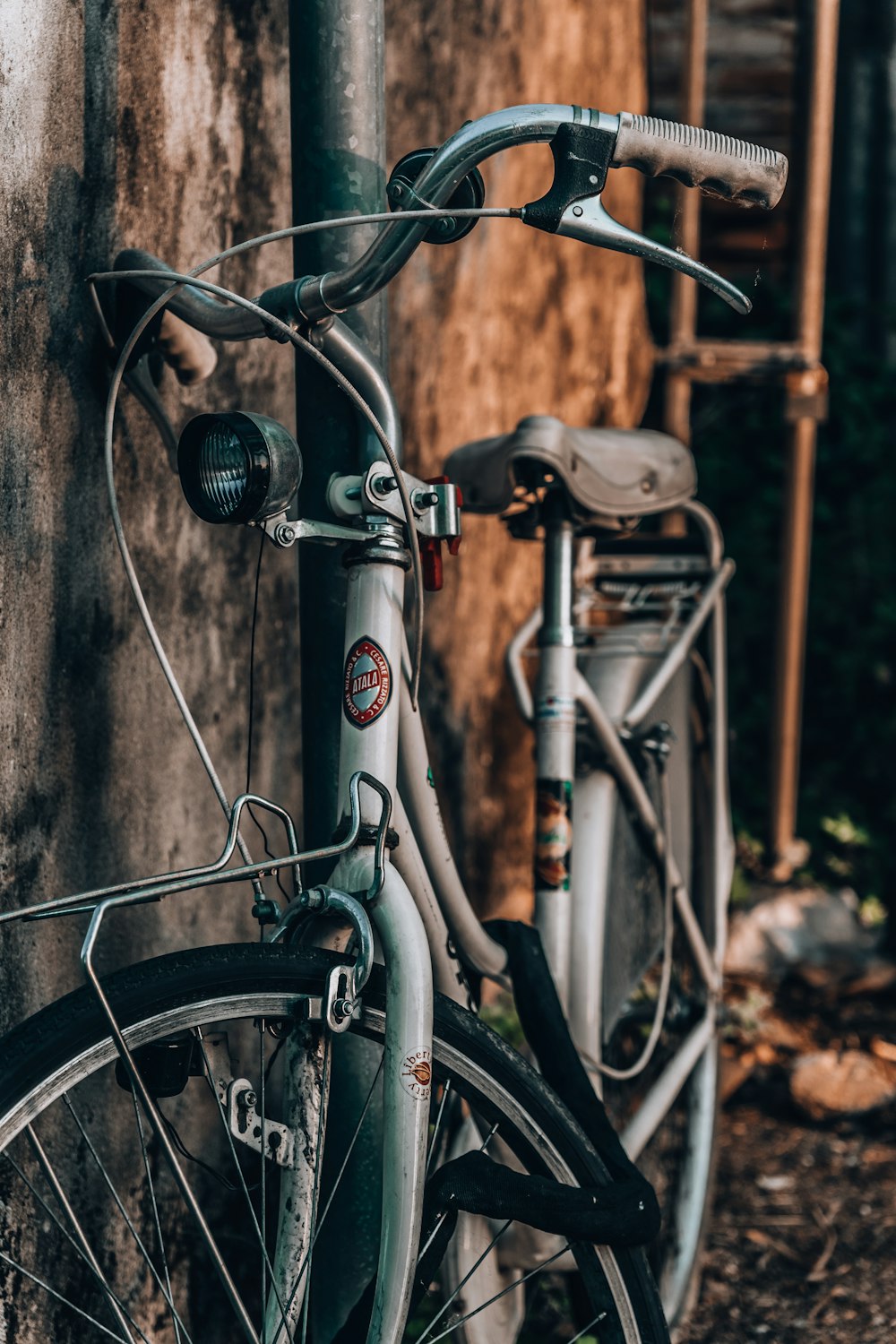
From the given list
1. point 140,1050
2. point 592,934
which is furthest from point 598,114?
point 592,934

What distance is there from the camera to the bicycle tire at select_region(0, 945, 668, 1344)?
4.47ft

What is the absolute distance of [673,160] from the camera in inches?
58.1

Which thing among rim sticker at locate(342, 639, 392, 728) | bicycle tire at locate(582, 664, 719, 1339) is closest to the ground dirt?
bicycle tire at locate(582, 664, 719, 1339)

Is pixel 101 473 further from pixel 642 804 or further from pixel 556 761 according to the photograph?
pixel 642 804

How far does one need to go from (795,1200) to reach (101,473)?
7.32ft

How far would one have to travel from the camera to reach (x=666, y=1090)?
2516 millimetres

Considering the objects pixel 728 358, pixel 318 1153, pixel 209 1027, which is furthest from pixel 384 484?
pixel 728 358

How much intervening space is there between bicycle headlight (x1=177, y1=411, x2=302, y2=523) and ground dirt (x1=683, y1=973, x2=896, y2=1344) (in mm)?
1856

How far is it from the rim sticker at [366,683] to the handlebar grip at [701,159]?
0.60 metres

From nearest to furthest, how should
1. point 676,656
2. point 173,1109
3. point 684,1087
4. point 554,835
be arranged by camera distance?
point 173,1109 < point 554,835 < point 676,656 < point 684,1087

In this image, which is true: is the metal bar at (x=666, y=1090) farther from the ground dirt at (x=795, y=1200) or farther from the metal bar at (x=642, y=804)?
the ground dirt at (x=795, y=1200)

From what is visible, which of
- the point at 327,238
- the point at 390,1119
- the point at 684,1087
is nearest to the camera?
the point at 390,1119

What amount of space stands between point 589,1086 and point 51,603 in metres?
0.93

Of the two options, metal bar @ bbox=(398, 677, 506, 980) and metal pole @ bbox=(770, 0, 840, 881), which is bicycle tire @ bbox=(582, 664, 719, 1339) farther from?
metal pole @ bbox=(770, 0, 840, 881)
